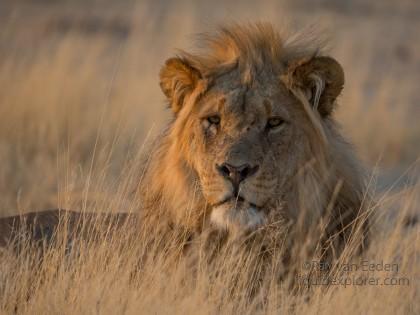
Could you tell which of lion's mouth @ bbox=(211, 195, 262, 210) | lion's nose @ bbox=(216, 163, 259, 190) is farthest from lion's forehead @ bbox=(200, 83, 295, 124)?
lion's mouth @ bbox=(211, 195, 262, 210)

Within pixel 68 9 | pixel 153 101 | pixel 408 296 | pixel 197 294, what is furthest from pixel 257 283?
pixel 68 9

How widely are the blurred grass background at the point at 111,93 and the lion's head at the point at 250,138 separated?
0.40 m

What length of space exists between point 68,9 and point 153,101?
32.8 ft

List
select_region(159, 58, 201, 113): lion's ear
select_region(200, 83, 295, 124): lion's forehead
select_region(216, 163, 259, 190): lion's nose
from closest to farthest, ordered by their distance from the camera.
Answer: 1. select_region(216, 163, 259, 190): lion's nose
2. select_region(200, 83, 295, 124): lion's forehead
3. select_region(159, 58, 201, 113): lion's ear

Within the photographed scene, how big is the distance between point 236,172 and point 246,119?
1.24ft

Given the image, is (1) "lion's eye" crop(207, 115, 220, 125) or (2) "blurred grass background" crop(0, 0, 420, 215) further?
(2) "blurred grass background" crop(0, 0, 420, 215)

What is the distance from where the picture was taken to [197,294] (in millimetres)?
4551

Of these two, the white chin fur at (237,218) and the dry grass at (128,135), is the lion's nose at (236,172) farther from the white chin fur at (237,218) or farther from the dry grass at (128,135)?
the dry grass at (128,135)

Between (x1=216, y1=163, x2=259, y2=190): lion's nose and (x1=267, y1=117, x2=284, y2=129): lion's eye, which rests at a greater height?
(x1=267, y1=117, x2=284, y2=129): lion's eye

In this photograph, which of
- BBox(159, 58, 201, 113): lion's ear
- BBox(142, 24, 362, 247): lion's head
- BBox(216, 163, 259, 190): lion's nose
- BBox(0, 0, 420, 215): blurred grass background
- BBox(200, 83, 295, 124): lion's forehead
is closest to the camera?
BBox(216, 163, 259, 190): lion's nose

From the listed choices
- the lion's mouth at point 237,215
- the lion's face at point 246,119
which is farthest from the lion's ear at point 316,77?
the lion's mouth at point 237,215

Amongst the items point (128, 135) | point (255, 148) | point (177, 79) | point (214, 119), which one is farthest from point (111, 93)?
point (255, 148)

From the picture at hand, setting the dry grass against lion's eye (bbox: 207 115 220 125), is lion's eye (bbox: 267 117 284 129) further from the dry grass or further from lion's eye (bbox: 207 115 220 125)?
the dry grass

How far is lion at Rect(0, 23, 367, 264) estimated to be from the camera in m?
4.69
